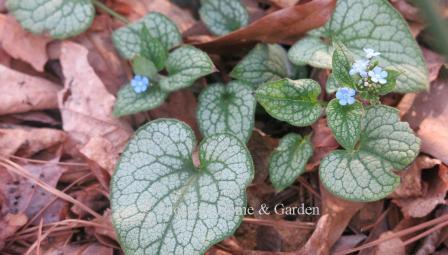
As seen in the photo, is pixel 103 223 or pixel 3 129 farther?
pixel 3 129

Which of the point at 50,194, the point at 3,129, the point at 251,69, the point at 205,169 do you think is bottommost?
the point at 50,194

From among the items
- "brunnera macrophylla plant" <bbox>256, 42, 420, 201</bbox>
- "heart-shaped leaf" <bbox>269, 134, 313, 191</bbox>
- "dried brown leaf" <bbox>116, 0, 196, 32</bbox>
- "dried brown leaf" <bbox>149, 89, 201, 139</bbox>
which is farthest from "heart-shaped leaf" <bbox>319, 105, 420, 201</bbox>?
"dried brown leaf" <bbox>116, 0, 196, 32</bbox>

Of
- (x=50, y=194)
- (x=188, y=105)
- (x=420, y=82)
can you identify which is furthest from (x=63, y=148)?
(x=420, y=82)

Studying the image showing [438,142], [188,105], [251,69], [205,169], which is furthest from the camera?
[188,105]

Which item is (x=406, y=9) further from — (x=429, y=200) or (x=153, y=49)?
(x=153, y=49)

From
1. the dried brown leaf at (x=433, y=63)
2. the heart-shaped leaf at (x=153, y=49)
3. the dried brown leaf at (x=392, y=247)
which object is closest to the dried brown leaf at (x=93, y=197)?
the heart-shaped leaf at (x=153, y=49)

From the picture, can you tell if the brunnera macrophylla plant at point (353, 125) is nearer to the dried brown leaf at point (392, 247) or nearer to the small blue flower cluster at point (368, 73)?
the small blue flower cluster at point (368, 73)

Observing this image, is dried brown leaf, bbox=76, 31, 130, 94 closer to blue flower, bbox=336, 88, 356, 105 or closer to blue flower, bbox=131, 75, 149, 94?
blue flower, bbox=131, 75, 149, 94

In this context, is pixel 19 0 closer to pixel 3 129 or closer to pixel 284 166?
pixel 3 129
